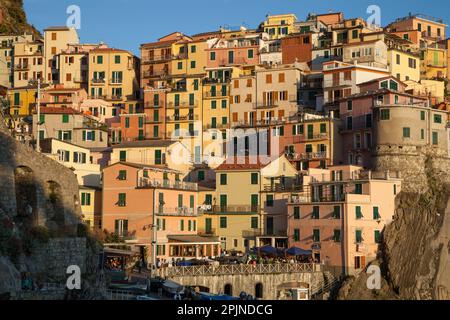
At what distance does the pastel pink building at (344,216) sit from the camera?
72812 millimetres

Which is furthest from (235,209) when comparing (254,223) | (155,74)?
(155,74)

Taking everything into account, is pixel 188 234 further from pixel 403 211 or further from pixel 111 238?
pixel 403 211

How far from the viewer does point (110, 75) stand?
11012 cm

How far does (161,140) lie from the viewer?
93.1 meters

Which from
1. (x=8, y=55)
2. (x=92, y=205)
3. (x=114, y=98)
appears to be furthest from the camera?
(x=8, y=55)

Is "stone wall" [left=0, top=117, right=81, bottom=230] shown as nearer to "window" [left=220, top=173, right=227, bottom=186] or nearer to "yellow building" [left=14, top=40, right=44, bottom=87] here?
"window" [left=220, top=173, right=227, bottom=186]

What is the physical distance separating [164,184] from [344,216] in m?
15.8

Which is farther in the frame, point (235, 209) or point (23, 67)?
point (23, 67)

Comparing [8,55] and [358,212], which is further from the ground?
[8,55]

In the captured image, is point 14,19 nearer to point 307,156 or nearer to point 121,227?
point 307,156

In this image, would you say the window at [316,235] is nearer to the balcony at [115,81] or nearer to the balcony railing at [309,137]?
the balcony railing at [309,137]

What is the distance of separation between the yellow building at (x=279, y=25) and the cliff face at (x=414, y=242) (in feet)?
124

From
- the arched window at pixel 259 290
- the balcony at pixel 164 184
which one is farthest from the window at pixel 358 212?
the balcony at pixel 164 184
